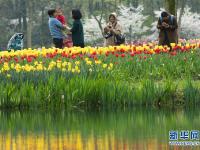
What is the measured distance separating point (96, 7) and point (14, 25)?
25.3 ft

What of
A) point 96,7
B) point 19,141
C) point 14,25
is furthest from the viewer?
point 96,7

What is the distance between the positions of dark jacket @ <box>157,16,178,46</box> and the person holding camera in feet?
5.43

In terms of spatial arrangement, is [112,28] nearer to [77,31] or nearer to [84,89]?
A: [77,31]

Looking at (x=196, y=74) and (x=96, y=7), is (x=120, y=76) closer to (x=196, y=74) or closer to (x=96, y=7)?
(x=196, y=74)

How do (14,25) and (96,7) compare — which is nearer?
(14,25)

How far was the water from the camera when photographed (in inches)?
373

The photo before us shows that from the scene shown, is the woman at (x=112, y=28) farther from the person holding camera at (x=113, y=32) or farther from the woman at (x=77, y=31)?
the woman at (x=77, y=31)

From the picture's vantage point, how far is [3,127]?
38.3 feet

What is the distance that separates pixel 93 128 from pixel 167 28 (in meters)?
10.8

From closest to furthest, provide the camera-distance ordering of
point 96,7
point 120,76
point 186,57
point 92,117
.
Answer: point 92,117, point 120,76, point 186,57, point 96,7

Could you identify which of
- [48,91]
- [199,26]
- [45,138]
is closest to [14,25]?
[199,26]

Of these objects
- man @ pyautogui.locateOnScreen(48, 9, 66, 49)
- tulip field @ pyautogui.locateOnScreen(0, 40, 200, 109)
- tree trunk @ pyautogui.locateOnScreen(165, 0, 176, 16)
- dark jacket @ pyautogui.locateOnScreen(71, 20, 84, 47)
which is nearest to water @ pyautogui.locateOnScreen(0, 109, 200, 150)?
tulip field @ pyautogui.locateOnScreen(0, 40, 200, 109)

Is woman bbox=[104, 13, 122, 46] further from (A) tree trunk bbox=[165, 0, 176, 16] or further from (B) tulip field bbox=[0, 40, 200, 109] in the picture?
(B) tulip field bbox=[0, 40, 200, 109]

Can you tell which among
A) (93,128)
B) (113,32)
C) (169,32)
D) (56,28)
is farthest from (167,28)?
(93,128)
